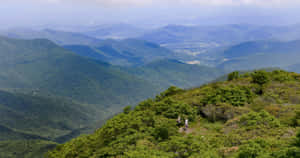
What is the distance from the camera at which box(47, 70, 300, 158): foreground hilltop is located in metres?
24.6

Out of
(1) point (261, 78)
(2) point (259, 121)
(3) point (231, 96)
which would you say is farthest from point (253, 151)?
(1) point (261, 78)

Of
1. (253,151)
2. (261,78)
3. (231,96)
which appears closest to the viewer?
(253,151)

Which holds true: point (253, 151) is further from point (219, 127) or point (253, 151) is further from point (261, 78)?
point (261, 78)

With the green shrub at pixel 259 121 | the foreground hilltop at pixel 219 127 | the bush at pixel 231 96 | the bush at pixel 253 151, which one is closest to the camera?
the bush at pixel 253 151

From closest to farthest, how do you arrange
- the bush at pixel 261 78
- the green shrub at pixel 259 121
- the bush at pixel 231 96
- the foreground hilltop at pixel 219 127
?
the foreground hilltop at pixel 219 127, the green shrub at pixel 259 121, the bush at pixel 231 96, the bush at pixel 261 78

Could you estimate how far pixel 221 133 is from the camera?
3144 centimetres

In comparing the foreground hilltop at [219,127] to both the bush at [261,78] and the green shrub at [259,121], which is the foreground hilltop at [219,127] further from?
the bush at [261,78]

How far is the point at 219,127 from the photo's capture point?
113 feet

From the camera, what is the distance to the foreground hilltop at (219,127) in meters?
24.6

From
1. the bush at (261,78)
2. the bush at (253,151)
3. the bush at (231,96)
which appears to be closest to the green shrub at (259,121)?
the bush at (253,151)

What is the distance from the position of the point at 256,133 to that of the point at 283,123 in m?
5.61

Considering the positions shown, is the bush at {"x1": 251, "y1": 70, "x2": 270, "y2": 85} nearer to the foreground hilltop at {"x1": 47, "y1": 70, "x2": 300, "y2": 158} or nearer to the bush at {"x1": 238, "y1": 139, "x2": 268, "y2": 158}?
the foreground hilltop at {"x1": 47, "y1": 70, "x2": 300, "y2": 158}

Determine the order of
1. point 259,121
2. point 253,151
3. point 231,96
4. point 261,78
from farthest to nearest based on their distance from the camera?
point 261,78, point 231,96, point 259,121, point 253,151

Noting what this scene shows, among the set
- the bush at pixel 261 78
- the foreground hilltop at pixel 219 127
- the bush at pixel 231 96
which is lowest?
the foreground hilltop at pixel 219 127
